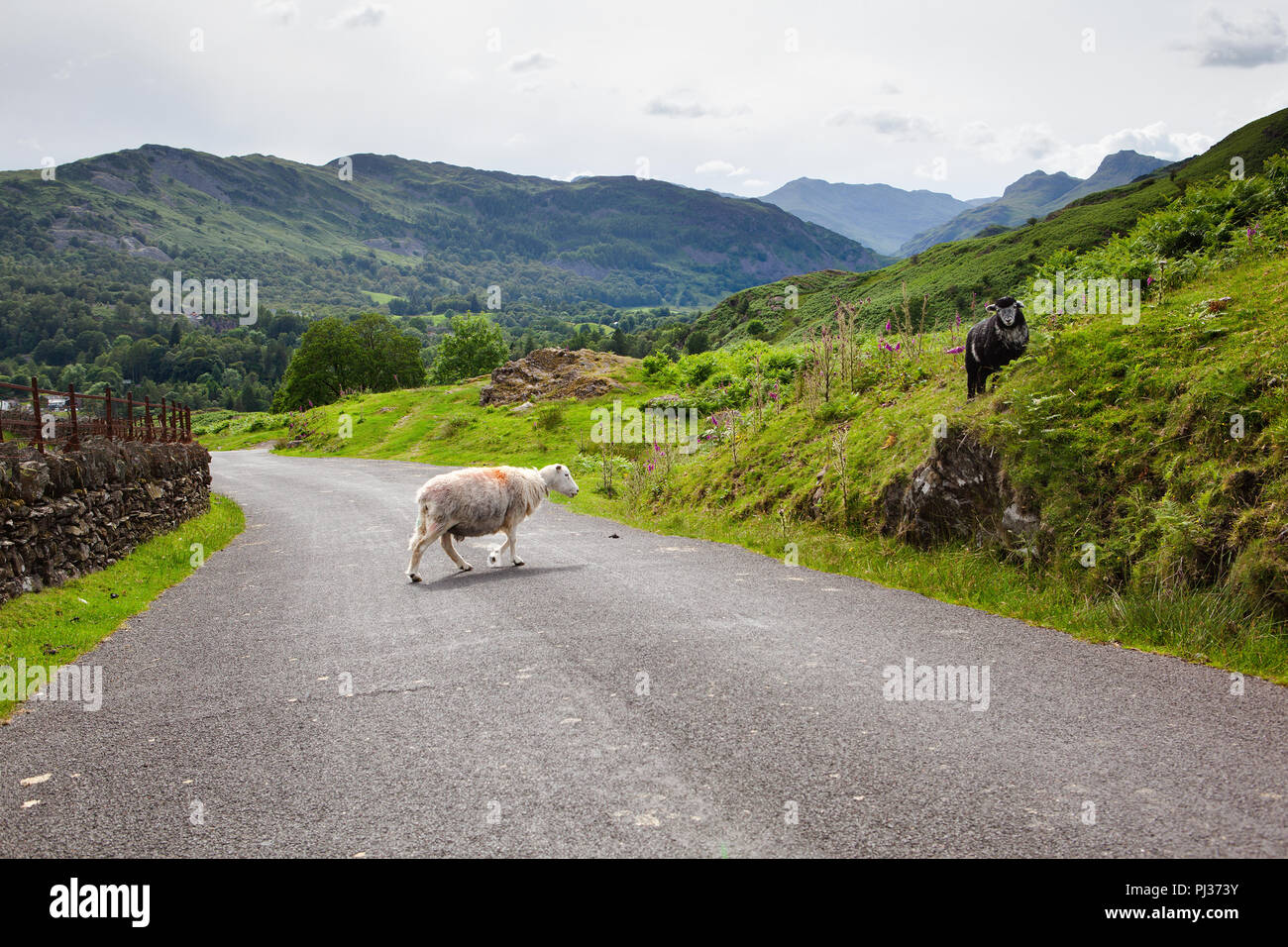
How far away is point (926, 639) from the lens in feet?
26.8

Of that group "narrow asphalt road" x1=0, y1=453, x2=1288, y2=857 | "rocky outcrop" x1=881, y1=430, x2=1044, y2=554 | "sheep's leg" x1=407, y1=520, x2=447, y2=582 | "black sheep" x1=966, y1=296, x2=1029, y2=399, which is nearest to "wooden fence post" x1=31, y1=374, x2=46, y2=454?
"narrow asphalt road" x1=0, y1=453, x2=1288, y2=857

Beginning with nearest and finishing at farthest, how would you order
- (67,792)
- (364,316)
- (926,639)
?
1. (67,792)
2. (926,639)
3. (364,316)

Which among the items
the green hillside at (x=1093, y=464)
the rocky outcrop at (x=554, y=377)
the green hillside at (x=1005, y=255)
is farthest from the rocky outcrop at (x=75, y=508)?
the rocky outcrop at (x=554, y=377)

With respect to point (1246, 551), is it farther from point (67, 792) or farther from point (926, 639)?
point (67, 792)

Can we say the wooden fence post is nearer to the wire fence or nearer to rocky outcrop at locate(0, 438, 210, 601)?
the wire fence

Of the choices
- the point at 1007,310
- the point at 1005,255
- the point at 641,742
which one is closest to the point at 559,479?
the point at 1007,310

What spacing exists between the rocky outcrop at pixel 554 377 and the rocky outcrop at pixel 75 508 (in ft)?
112

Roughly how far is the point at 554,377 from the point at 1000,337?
149 feet

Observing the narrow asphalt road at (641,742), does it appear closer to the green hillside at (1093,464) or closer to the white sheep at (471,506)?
the green hillside at (1093,464)

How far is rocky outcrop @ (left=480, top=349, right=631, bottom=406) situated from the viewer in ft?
170

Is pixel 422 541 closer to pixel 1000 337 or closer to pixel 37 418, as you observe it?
pixel 37 418

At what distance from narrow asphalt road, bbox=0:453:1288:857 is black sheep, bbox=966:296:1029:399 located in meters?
4.40
